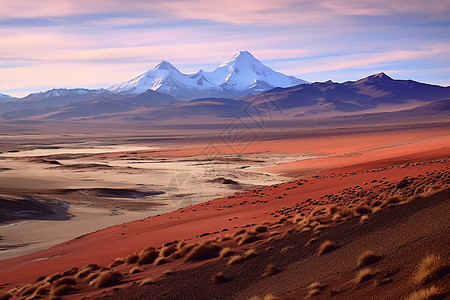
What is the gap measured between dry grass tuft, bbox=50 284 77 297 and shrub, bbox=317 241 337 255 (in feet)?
20.1

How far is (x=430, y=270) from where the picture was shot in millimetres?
7754

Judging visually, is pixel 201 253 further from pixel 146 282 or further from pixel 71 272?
pixel 71 272

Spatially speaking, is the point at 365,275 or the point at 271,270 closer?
the point at 365,275

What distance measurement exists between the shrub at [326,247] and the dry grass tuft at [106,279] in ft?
16.5

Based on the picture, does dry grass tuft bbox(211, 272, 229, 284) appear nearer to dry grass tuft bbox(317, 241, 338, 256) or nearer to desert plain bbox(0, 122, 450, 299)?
desert plain bbox(0, 122, 450, 299)

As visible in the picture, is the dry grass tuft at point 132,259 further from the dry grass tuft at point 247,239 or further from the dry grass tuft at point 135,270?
the dry grass tuft at point 247,239

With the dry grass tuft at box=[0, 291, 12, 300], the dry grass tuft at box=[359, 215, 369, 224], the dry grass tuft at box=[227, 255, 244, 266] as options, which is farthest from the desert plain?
the dry grass tuft at box=[0, 291, 12, 300]

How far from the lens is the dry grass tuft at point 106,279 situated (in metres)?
12.5

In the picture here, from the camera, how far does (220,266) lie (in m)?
12.0

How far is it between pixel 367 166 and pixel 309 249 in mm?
28772

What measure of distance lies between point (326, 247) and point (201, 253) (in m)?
3.54

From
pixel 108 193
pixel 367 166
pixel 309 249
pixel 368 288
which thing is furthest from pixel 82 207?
pixel 368 288

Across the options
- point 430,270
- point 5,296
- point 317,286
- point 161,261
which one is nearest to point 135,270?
point 161,261

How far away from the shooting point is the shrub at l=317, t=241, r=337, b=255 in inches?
436
